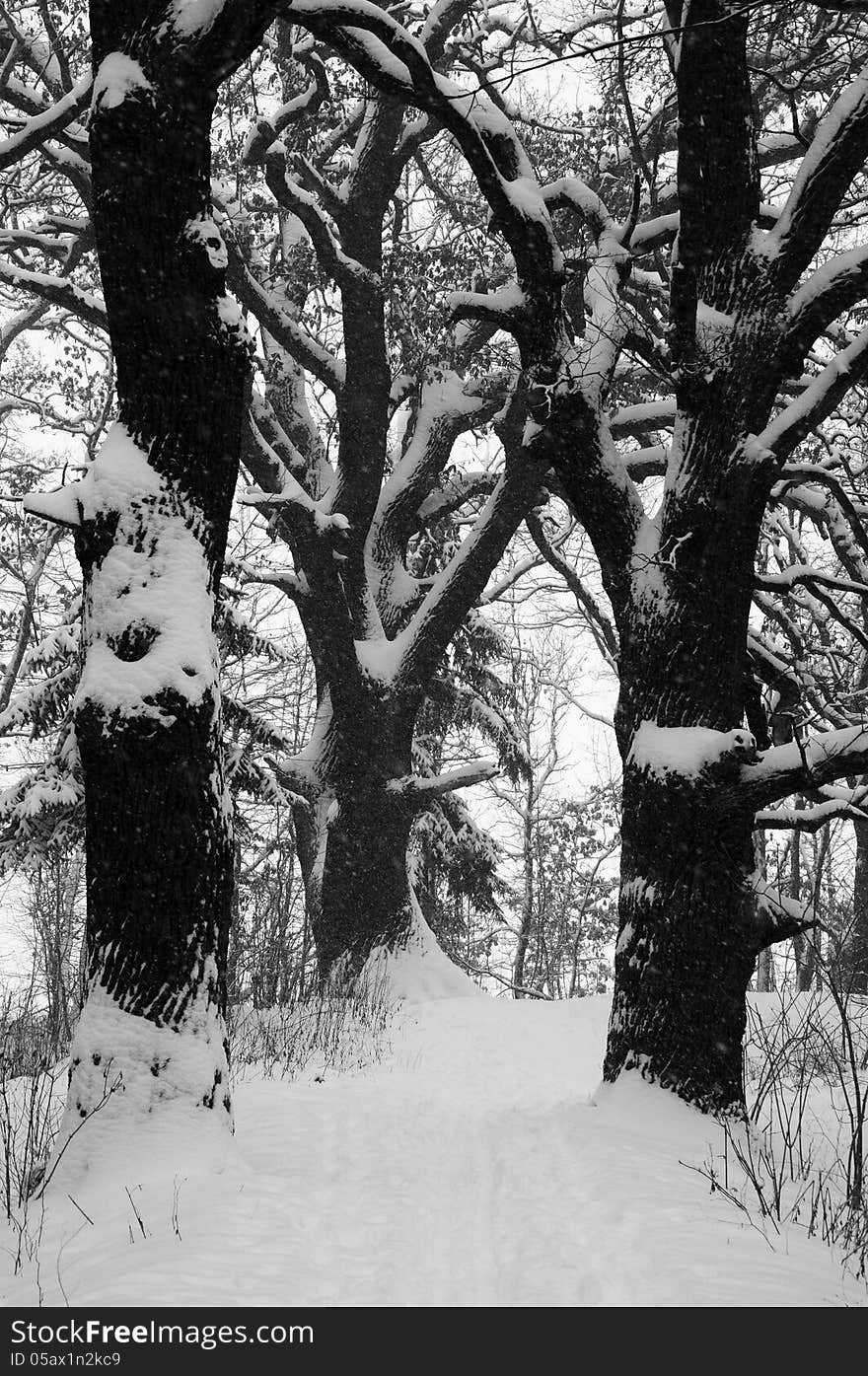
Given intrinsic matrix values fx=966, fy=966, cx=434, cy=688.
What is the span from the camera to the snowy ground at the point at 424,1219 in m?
2.81

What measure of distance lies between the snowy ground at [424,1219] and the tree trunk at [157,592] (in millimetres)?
510

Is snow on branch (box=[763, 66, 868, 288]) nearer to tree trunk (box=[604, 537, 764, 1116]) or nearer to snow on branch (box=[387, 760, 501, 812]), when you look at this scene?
tree trunk (box=[604, 537, 764, 1116])

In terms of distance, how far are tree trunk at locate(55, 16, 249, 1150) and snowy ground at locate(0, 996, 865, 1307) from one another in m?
→ 0.51

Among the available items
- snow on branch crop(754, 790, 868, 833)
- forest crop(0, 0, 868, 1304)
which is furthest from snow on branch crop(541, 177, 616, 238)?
snow on branch crop(754, 790, 868, 833)

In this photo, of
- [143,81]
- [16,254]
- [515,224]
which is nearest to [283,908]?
[515,224]

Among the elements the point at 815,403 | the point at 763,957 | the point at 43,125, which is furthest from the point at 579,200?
the point at 763,957

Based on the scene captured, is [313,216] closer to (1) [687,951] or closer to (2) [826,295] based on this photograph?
(2) [826,295]

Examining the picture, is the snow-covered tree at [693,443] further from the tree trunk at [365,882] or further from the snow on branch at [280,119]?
the tree trunk at [365,882]

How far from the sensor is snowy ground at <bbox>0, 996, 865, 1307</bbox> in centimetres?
281

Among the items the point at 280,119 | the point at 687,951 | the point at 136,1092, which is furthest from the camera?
the point at 280,119

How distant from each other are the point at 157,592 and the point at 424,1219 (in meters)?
2.77

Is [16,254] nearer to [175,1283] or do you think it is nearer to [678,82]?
[678,82]

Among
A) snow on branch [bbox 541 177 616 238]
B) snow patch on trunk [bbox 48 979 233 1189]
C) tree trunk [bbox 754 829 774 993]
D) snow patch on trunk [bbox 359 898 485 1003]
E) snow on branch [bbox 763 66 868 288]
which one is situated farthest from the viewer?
tree trunk [bbox 754 829 774 993]

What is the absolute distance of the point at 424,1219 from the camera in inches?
142
